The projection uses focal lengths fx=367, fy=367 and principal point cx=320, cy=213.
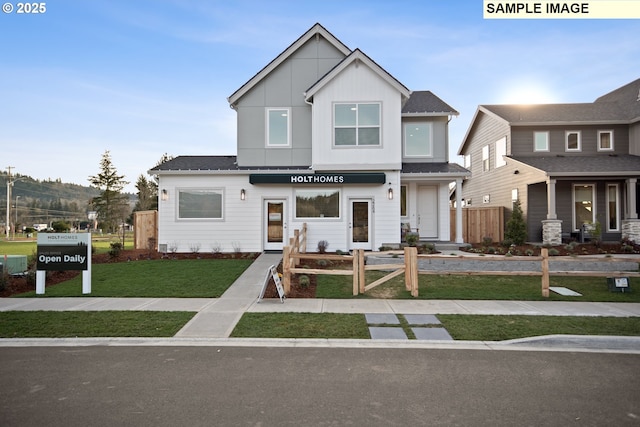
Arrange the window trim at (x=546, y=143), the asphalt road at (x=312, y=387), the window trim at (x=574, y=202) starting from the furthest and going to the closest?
the window trim at (x=546, y=143)
the window trim at (x=574, y=202)
the asphalt road at (x=312, y=387)

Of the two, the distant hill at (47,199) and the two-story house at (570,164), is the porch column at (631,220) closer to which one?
the two-story house at (570,164)

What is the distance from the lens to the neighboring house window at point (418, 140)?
1798 cm

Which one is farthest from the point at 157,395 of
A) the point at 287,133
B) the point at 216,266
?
the point at 287,133

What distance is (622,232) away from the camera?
17875mm

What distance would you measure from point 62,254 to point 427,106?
52.7 feet

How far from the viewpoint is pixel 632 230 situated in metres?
17.2

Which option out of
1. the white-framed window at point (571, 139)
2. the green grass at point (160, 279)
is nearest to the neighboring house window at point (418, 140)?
the white-framed window at point (571, 139)

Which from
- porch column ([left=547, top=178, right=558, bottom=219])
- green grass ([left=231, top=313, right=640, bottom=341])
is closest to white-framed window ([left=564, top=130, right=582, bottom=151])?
porch column ([left=547, top=178, right=558, bottom=219])

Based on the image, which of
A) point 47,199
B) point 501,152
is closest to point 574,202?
point 501,152

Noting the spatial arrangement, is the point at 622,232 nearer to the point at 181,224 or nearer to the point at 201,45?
the point at 181,224

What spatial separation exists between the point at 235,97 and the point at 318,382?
48.3 feet

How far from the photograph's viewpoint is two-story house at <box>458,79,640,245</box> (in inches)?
689

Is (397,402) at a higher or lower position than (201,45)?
lower

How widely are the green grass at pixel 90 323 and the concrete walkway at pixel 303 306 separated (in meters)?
0.35
